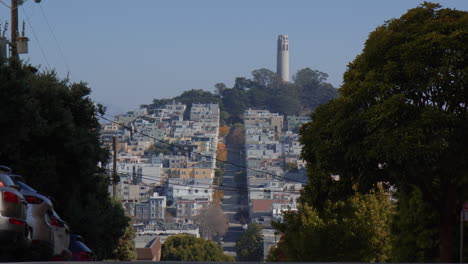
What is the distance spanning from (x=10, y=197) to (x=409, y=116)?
9.89 m

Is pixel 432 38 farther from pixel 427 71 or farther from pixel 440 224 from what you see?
pixel 440 224

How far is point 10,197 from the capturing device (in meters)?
12.4

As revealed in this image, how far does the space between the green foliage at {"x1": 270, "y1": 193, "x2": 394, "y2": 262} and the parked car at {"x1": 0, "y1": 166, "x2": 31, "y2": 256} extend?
23563mm

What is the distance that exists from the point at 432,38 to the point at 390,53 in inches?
38.8

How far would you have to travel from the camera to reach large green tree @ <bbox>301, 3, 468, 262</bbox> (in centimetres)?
1936

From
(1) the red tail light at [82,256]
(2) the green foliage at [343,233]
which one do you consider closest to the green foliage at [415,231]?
(1) the red tail light at [82,256]

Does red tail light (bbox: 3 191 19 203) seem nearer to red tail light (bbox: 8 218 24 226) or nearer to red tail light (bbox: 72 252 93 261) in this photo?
red tail light (bbox: 8 218 24 226)

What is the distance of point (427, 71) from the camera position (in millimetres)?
20000

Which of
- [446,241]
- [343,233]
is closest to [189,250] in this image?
[343,233]

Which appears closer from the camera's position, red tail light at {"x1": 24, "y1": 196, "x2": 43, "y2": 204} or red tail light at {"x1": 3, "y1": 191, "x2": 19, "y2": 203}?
red tail light at {"x1": 3, "y1": 191, "x2": 19, "y2": 203}

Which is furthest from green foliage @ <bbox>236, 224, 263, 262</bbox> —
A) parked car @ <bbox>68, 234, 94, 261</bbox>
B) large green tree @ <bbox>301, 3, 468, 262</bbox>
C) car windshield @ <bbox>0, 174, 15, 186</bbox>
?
car windshield @ <bbox>0, 174, 15, 186</bbox>

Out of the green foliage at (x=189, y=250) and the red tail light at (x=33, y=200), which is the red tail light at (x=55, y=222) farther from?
the green foliage at (x=189, y=250)

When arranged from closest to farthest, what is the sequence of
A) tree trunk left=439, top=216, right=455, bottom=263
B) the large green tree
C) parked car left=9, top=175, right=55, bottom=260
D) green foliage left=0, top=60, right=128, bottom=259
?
parked car left=9, top=175, right=55, bottom=260, the large green tree, tree trunk left=439, top=216, right=455, bottom=263, green foliage left=0, top=60, right=128, bottom=259

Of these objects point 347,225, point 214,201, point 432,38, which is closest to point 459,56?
point 432,38
